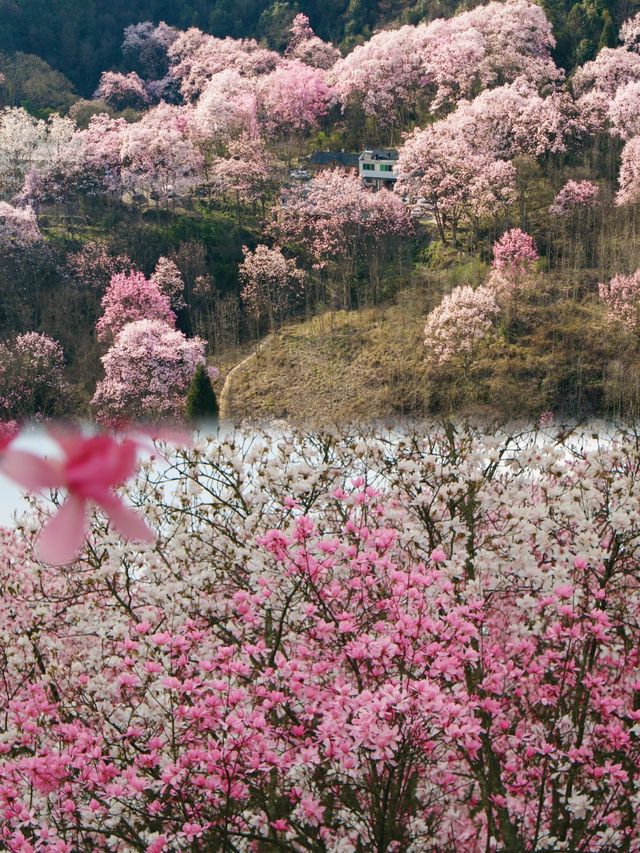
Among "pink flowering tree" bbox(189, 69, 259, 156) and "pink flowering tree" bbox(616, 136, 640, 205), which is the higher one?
"pink flowering tree" bbox(189, 69, 259, 156)

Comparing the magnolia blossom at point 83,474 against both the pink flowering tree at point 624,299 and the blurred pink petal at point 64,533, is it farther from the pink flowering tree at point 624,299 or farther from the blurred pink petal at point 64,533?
the pink flowering tree at point 624,299

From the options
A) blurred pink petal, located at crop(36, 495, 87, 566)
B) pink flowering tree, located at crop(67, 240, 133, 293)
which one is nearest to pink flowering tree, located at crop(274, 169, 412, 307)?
pink flowering tree, located at crop(67, 240, 133, 293)

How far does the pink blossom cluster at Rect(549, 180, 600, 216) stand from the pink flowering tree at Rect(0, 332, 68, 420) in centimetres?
1165

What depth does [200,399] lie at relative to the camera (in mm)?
15422

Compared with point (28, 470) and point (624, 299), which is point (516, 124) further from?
point (28, 470)

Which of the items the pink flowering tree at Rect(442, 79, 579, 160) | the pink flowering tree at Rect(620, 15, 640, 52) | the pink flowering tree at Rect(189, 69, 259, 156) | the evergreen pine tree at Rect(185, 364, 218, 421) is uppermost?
the pink flowering tree at Rect(620, 15, 640, 52)

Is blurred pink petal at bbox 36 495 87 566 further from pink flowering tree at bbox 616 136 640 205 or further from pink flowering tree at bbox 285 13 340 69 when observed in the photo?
pink flowering tree at bbox 285 13 340 69

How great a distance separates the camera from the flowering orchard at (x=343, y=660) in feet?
9.53

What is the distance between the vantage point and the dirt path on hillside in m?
16.2

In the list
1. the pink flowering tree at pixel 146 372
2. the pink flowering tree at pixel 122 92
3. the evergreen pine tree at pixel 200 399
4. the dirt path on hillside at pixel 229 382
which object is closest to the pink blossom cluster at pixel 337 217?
the dirt path on hillside at pixel 229 382

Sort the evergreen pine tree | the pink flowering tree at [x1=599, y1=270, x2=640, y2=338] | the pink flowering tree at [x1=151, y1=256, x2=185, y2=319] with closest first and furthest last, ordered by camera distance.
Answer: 1. the evergreen pine tree
2. the pink flowering tree at [x1=599, y1=270, x2=640, y2=338]
3. the pink flowering tree at [x1=151, y1=256, x2=185, y2=319]

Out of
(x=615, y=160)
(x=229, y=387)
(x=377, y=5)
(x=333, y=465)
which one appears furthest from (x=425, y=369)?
(x=377, y=5)

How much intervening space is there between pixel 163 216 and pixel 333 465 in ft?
70.3

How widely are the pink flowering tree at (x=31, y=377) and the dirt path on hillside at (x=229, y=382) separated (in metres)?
2.91
